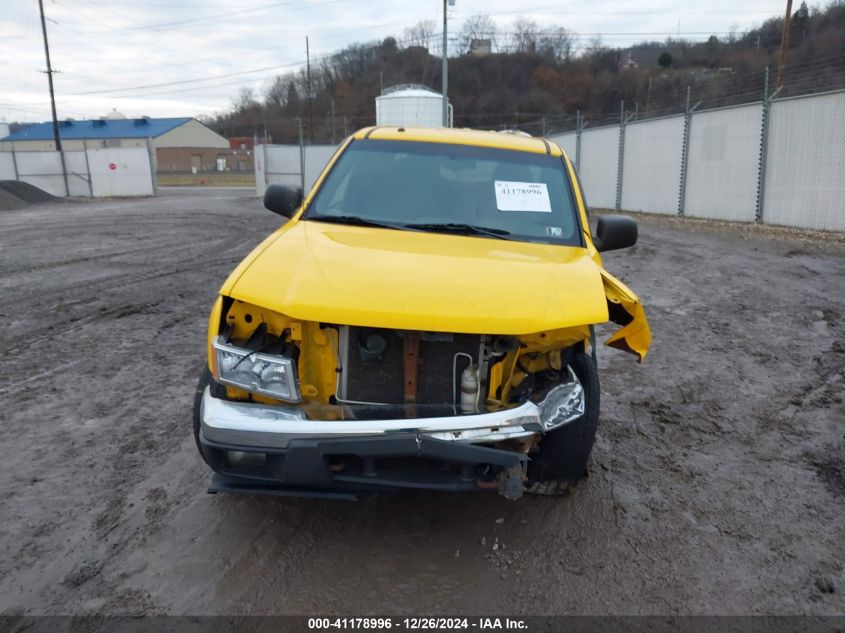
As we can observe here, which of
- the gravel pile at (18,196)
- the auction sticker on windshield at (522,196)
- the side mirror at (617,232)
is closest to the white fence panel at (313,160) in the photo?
the gravel pile at (18,196)

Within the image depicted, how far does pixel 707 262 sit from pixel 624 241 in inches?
281

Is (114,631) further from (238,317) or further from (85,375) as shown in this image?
(85,375)

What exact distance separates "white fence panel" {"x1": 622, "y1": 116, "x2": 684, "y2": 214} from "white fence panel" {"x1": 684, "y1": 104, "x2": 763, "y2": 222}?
0.77 metres

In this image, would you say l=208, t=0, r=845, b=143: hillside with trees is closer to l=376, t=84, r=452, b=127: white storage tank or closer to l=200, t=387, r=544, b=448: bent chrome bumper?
l=376, t=84, r=452, b=127: white storage tank

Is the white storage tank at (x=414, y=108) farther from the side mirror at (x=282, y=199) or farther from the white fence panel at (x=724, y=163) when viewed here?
the side mirror at (x=282, y=199)

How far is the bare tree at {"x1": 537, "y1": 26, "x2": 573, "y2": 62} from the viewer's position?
6900 cm

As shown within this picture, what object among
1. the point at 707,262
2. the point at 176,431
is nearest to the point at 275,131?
the point at 707,262

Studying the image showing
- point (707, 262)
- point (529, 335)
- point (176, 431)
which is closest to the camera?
point (529, 335)

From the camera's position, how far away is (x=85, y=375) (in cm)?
519

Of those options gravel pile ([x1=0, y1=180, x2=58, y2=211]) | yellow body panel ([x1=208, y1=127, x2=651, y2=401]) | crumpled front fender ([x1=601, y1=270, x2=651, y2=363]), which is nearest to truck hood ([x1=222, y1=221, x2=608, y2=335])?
yellow body panel ([x1=208, y1=127, x2=651, y2=401])

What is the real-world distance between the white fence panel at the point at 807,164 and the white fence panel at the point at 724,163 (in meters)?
0.56

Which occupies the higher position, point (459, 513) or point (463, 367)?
point (463, 367)

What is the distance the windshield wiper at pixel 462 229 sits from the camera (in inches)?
151

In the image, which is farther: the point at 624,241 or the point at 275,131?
→ the point at 275,131
